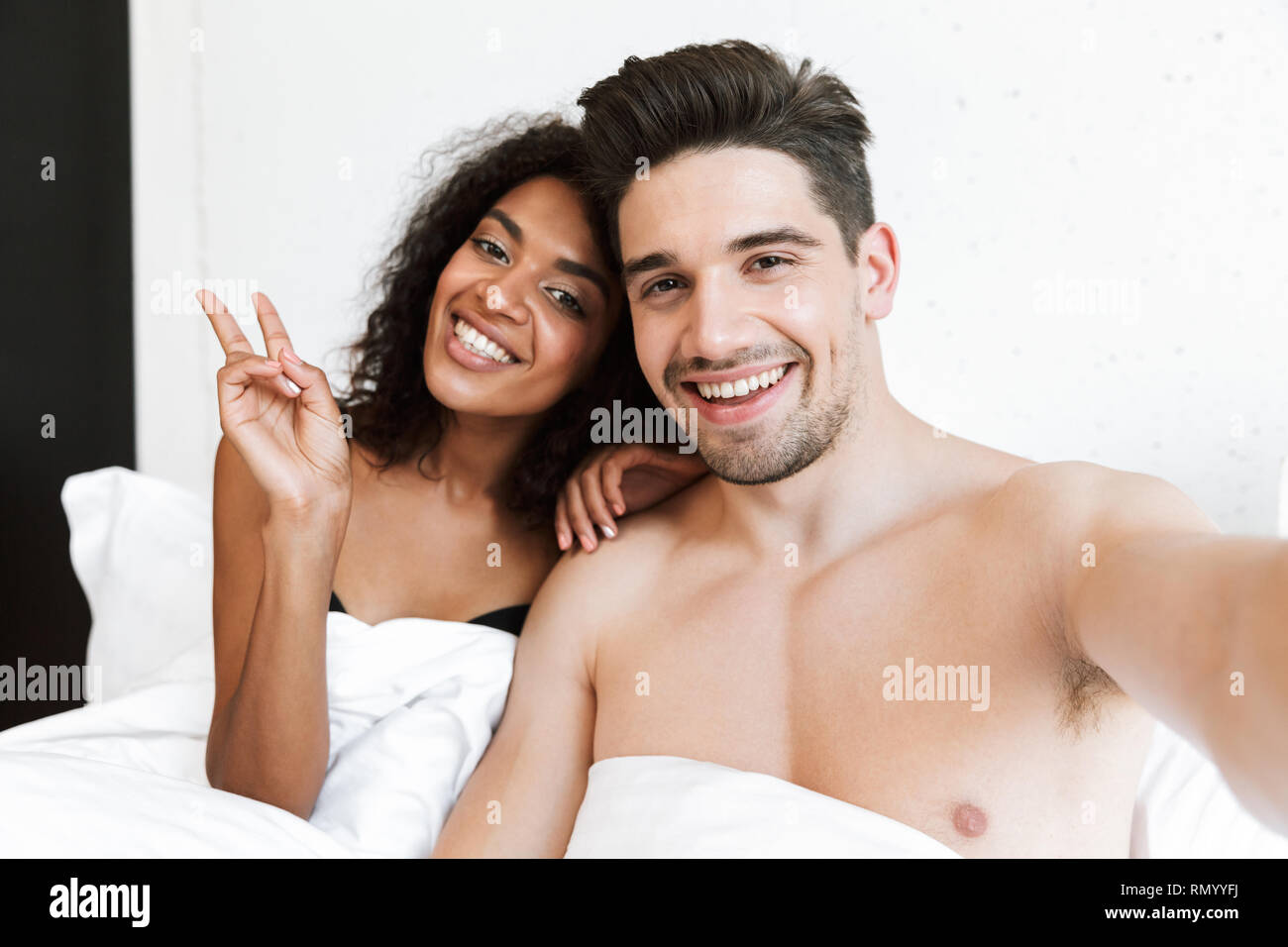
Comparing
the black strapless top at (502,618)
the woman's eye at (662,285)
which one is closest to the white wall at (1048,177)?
the woman's eye at (662,285)

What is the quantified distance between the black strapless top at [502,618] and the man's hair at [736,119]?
0.54 meters

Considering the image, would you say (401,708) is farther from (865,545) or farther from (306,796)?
(865,545)

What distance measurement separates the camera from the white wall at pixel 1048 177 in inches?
62.4

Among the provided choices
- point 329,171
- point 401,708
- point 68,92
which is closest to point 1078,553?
point 401,708

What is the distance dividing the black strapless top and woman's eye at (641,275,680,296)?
19.7 inches

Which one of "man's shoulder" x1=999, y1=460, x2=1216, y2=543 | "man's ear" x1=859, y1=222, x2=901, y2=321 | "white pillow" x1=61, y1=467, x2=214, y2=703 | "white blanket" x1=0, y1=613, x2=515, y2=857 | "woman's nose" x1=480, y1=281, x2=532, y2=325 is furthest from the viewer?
"white pillow" x1=61, y1=467, x2=214, y2=703

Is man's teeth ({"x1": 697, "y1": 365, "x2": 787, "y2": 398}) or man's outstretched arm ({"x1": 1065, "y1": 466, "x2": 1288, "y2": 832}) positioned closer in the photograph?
man's outstretched arm ({"x1": 1065, "y1": 466, "x2": 1288, "y2": 832})

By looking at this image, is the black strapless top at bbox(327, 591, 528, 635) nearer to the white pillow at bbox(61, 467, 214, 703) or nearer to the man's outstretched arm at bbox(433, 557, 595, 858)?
the man's outstretched arm at bbox(433, 557, 595, 858)

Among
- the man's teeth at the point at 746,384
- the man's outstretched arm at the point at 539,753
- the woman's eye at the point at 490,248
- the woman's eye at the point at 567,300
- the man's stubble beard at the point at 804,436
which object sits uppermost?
the woman's eye at the point at 490,248

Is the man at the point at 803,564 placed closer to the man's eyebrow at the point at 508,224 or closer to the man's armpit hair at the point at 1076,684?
the man's armpit hair at the point at 1076,684

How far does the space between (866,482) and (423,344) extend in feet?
2.66

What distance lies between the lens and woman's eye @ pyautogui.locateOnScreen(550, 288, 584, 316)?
53.4 inches

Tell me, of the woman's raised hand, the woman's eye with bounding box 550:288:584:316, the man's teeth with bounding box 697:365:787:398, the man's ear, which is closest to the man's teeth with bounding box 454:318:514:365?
the woman's eye with bounding box 550:288:584:316

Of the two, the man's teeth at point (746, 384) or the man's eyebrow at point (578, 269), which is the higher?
the man's eyebrow at point (578, 269)
